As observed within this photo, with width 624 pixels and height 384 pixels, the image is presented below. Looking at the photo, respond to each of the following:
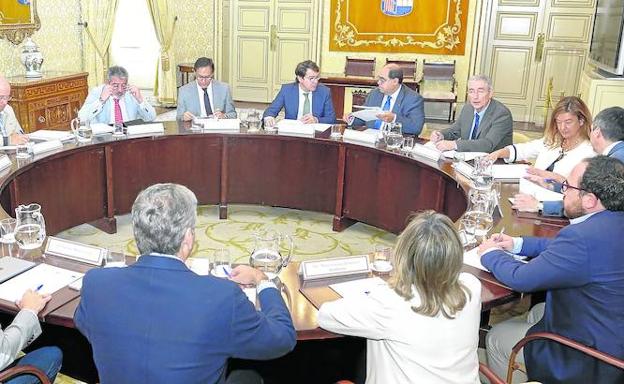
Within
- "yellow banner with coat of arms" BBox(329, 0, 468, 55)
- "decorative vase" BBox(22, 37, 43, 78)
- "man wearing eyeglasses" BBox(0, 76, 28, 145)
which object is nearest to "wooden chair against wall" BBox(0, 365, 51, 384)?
"man wearing eyeglasses" BBox(0, 76, 28, 145)

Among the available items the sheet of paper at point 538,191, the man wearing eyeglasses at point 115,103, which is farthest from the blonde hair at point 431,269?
the man wearing eyeglasses at point 115,103

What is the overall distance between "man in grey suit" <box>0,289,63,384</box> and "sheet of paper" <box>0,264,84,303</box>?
0.24 ft

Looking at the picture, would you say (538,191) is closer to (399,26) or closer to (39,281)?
(39,281)

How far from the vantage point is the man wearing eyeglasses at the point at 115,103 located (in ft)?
14.1

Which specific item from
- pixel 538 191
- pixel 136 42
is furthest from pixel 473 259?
pixel 136 42

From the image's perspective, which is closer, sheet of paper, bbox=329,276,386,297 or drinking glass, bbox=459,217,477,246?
sheet of paper, bbox=329,276,386,297

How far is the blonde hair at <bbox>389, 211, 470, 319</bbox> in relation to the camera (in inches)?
61.7

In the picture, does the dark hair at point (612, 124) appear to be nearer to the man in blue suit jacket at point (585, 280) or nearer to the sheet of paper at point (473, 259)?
the man in blue suit jacket at point (585, 280)

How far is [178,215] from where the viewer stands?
1.51 m

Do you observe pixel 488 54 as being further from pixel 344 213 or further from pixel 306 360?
pixel 306 360

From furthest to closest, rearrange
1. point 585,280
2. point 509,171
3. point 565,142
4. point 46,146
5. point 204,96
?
point 204,96 < point 46,146 < point 509,171 < point 565,142 < point 585,280

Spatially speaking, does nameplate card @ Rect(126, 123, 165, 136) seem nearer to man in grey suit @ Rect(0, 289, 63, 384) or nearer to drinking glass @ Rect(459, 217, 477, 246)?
man in grey suit @ Rect(0, 289, 63, 384)

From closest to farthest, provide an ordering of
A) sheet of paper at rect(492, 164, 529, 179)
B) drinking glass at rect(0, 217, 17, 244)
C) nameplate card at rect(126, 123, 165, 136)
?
drinking glass at rect(0, 217, 17, 244) < sheet of paper at rect(492, 164, 529, 179) < nameplate card at rect(126, 123, 165, 136)

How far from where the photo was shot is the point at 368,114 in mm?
4488
